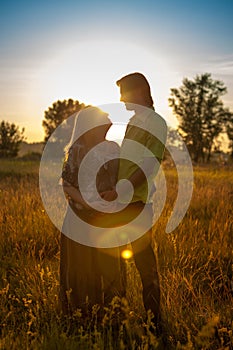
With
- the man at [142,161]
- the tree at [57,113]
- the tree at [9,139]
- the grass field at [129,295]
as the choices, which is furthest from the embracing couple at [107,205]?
the tree at [57,113]

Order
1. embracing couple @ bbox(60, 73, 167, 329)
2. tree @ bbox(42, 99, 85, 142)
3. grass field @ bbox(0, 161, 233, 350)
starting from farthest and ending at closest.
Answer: tree @ bbox(42, 99, 85, 142) < embracing couple @ bbox(60, 73, 167, 329) < grass field @ bbox(0, 161, 233, 350)

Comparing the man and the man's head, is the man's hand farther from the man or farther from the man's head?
the man's head

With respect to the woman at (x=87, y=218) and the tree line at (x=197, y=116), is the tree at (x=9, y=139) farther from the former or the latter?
the woman at (x=87, y=218)

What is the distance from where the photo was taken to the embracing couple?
313 centimetres

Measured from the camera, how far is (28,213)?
6305 mm

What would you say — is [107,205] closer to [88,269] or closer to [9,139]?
[88,269]

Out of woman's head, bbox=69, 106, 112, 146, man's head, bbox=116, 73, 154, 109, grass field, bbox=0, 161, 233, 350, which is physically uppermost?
man's head, bbox=116, 73, 154, 109

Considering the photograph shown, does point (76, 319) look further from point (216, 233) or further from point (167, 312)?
point (216, 233)

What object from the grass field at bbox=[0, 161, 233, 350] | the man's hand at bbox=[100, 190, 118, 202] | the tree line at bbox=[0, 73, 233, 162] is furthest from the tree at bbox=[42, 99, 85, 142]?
the man's hand at bbox=[100, 190, 118, 202]

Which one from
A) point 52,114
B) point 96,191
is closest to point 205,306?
point 96,191

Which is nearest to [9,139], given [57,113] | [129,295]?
[57,113]

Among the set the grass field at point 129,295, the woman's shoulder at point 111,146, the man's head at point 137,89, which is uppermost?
the man's head at point 137,89

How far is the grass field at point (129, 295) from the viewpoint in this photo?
8.86 ft

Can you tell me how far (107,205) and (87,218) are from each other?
0.21 metres
